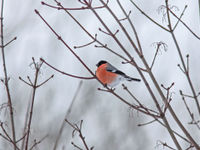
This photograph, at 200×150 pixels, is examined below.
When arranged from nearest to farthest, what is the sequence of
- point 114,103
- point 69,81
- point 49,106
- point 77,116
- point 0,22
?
point 0,22
point 49,106
point 77,116
point 114,103
point 69,81

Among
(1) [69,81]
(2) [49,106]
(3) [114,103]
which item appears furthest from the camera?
(1) [69,81]

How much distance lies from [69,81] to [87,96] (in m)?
1.72

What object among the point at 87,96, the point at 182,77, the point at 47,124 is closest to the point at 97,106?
the point at 87,96

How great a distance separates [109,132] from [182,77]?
2490 mm

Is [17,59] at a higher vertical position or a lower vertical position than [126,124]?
higher

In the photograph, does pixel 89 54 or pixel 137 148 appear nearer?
pixel 137 148

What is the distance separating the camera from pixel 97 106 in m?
6.86

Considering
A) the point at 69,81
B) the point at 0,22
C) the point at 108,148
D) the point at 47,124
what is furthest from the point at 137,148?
the point at 0,22

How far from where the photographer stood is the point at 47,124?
586cm

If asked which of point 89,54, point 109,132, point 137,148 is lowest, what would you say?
point 137,148

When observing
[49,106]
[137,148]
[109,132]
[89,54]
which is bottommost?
[137,148]

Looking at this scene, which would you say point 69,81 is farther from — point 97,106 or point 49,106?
point 49,106

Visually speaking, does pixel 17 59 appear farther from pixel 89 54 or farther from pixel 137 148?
pixel 137 148

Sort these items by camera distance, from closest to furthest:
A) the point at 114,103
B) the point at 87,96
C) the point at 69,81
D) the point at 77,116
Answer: the point at 77,116
the point at 87,96
the point at 114,103
the point at 69,81
